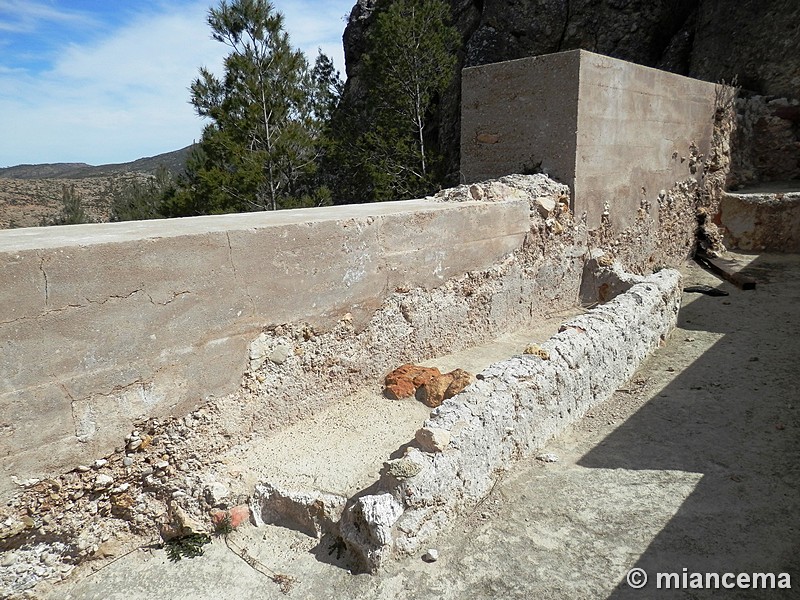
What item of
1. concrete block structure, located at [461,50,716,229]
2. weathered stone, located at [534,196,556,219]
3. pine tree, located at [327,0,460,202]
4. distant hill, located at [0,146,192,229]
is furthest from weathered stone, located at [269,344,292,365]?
distant hill, located at [0,146,192,229]

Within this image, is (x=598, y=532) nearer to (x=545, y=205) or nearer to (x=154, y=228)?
(x=154, y=228)

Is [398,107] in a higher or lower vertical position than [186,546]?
higher

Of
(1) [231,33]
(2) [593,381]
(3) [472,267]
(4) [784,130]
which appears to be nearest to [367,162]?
(1) [231,33]

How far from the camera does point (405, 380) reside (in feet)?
12.5

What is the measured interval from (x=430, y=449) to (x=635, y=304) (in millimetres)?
2660

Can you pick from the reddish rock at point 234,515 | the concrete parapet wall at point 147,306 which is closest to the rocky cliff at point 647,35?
the concrete parapet wall at point 147,306

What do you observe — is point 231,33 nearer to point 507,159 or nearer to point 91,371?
point 507,159

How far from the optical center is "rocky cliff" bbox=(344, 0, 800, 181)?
10.7 m

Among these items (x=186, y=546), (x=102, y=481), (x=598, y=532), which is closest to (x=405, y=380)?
(x=598, y=532)

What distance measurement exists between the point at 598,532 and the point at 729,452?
126cm

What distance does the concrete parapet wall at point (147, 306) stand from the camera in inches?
90.8

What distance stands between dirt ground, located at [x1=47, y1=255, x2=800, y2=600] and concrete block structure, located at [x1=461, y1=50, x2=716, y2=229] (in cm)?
249

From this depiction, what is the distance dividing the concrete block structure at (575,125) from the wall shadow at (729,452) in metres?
1.69

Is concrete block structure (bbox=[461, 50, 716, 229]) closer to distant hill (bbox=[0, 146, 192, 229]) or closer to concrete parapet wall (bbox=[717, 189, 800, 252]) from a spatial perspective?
concrete parapet wall (bbox=[717, 189, 800, 252])
